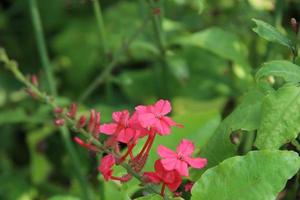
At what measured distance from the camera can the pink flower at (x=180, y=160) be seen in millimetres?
1218

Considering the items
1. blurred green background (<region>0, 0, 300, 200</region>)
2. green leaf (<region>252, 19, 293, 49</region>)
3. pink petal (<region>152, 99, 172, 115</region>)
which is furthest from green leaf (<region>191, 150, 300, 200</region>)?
blurred green background (<region>0, 0, 300, 200</region>)

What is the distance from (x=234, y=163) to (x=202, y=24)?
191 centimetres

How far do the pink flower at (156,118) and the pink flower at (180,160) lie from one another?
0.04 meters

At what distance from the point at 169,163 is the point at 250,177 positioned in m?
0.16

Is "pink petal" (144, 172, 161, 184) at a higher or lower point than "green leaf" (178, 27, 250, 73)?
higher

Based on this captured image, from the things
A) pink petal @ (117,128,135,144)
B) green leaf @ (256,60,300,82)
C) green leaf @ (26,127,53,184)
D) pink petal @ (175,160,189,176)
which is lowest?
green leaf @ (26,127,53,184)

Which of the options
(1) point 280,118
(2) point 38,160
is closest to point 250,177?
(1) point 280,118

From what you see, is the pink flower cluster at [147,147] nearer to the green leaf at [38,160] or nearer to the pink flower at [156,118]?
the pink flower at [156,118]

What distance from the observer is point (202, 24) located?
10.3 ft

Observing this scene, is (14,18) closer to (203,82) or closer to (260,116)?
(203,82)

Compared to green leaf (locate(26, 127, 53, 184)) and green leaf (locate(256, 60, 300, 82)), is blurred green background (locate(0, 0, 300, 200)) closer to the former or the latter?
green leaf (locate(26, 127, 53, 184))

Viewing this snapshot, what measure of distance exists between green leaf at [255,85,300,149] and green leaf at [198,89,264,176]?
0.06m

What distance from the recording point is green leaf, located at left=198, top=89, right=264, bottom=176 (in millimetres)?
A: 1356

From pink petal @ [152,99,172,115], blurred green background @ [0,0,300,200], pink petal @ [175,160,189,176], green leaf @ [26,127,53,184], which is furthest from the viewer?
green leaf @ [26,127,53,184]
